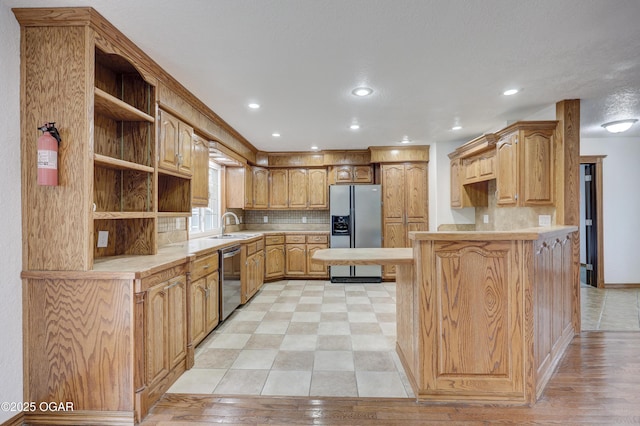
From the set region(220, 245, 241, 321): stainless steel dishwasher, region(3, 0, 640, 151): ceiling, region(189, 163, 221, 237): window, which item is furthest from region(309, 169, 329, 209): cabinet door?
region(220, 245, 241, 321): stainless steel dishwasher

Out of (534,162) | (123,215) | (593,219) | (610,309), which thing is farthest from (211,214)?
(593,219)

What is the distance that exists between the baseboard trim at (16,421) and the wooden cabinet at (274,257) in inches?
142

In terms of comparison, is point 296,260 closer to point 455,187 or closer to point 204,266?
point 204,266

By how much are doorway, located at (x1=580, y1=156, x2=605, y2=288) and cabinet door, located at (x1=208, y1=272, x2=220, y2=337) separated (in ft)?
18.0

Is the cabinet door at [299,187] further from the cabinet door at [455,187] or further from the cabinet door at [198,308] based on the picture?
the cabinet door at [198,308]

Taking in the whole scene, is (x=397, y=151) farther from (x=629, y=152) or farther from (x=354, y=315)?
(x=629, y=152)

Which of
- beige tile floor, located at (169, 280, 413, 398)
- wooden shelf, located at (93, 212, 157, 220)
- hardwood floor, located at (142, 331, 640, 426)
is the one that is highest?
wooden shelf, located at (93, 212, 157, 220)

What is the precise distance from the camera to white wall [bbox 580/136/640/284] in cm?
477

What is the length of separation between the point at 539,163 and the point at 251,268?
3.67m

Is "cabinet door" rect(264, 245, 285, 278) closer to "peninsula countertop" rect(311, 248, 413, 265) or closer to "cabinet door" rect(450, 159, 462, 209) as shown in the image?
"cabinet door" rect(450, 159, 462, 209)

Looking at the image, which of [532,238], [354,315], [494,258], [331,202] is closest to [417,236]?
[494,258]

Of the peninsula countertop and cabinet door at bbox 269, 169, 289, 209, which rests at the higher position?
cabinet door at bbox 269, 169, 289, 209

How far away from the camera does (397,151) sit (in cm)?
537

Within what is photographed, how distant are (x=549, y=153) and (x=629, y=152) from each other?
9.11 feet
